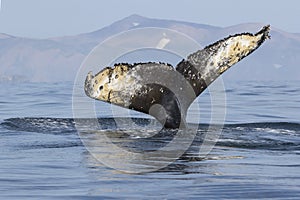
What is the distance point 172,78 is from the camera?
343 inches

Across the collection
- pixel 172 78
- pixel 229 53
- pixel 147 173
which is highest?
pixel 229 53

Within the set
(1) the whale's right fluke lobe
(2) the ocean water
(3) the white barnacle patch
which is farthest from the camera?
(1) the whale's right fluke lobe

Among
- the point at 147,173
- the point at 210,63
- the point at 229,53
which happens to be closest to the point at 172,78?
the point at 210,63

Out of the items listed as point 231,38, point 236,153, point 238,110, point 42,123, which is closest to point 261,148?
point 236,153

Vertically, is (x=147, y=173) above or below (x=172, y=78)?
below

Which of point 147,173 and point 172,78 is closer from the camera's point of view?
point 147,173

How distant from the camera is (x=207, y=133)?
32.1 feet

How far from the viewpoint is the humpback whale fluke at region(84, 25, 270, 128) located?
27.6ft

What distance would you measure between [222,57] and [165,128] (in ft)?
3.67

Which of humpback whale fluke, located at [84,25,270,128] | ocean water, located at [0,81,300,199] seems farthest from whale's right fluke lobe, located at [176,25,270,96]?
ocean water, located at [0,81,300,199]

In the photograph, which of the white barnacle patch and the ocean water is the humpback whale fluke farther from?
the ocean water

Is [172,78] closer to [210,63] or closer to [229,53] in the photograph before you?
[210,63]

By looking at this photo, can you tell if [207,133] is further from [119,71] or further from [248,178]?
[248,178]

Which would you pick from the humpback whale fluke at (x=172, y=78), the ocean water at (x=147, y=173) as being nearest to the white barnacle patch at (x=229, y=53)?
the humpback whale fluke at (x=172, y=78)
